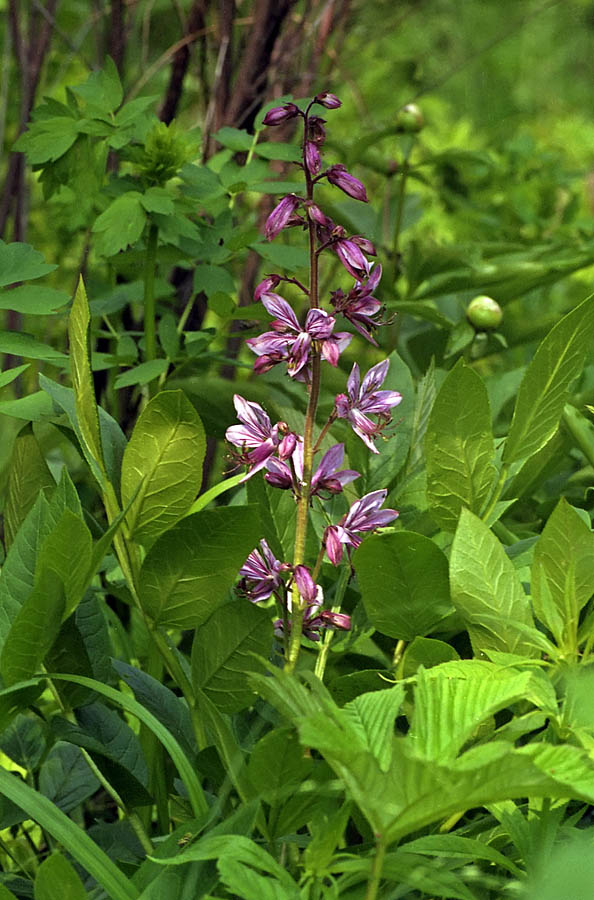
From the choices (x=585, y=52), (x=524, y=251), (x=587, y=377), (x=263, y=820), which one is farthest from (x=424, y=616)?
(x=585, y=52)

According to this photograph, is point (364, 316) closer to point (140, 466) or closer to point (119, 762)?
point (140, 466)

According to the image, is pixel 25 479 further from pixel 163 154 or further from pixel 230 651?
pixel 163 154

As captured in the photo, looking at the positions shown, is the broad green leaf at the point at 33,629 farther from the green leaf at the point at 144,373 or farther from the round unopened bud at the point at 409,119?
the round unopened bud at the point at 409,119

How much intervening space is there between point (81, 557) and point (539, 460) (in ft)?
1.19

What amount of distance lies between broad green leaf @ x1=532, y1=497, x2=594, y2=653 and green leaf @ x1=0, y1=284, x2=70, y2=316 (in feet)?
1.16

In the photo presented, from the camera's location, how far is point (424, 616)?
2.05 feet

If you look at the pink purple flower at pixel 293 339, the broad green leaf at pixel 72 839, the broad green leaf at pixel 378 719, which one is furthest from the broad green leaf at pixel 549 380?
the broad green leaf at pixel 72 839

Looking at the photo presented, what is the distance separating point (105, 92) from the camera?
0.89 m

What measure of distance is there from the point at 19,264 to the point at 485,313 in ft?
1.57

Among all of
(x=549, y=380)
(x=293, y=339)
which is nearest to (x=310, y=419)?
(x=293, y=339)

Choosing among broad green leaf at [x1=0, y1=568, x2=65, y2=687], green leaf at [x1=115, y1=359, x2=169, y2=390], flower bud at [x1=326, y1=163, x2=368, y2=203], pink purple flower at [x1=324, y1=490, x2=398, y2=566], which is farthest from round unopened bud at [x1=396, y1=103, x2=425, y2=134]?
broad green leaf at [x1=0, y1=568, x2=65, y2=687]

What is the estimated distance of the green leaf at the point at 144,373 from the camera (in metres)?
0.82

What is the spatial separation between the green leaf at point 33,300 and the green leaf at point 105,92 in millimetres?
228

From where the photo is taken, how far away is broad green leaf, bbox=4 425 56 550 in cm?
67
